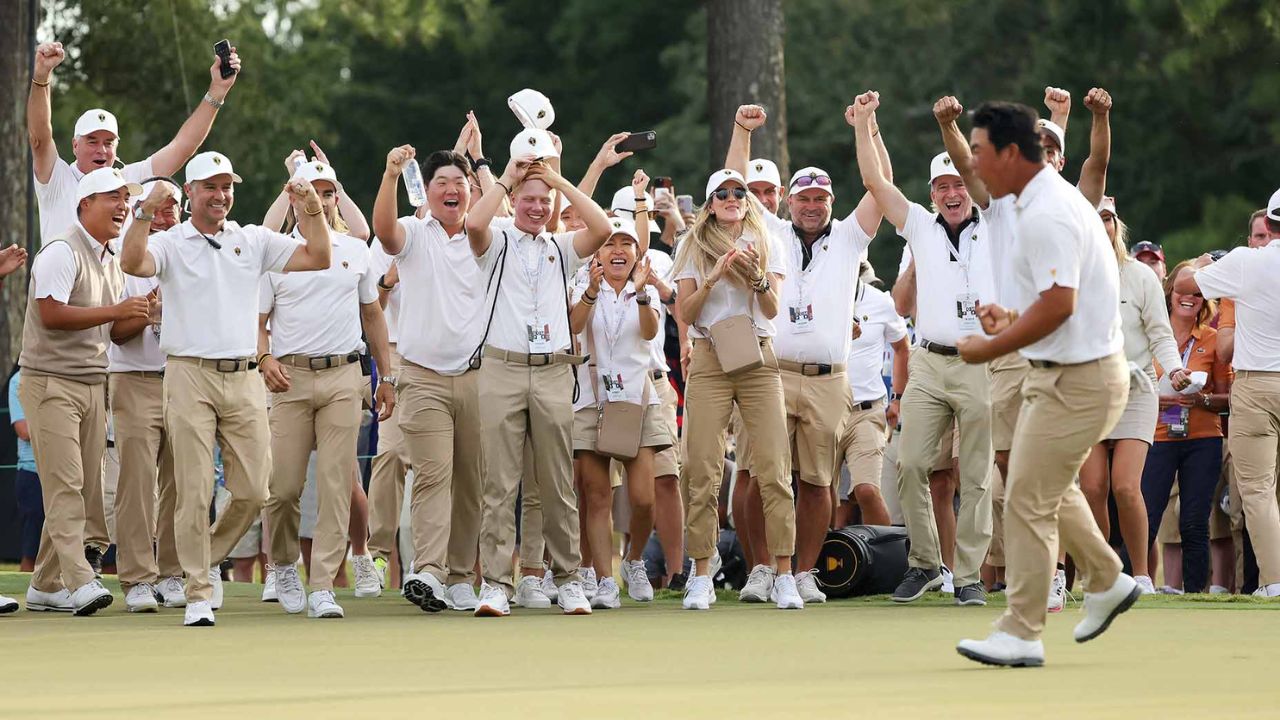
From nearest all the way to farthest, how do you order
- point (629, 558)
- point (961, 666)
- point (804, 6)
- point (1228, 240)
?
point (961, 666) < point (629, 558) < point (1228, 240) < point (804, 6)

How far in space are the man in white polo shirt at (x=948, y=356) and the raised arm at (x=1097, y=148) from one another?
64 centimetres

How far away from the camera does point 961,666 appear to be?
8.37m

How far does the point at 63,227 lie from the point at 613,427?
324 centimetres

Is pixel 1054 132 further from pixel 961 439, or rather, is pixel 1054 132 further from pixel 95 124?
pixel 95 124

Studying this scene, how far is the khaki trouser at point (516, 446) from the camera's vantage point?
439 inches

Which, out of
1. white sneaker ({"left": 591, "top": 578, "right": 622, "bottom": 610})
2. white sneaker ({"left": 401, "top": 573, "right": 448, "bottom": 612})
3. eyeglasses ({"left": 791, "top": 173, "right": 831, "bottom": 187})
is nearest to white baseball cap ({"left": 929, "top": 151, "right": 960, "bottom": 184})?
eyeglasses ({"left": 791, "top": 173, "right": 831, "bottom": 187})

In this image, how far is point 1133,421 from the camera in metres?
12.0

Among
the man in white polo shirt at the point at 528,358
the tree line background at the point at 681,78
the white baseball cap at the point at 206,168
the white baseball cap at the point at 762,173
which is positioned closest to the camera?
the white baseball cap at the point at 206,168

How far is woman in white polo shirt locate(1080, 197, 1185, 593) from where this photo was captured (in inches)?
471

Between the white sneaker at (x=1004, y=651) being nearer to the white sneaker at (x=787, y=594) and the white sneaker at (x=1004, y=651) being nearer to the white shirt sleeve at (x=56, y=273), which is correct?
the white sneaker at (x=787, y=594)

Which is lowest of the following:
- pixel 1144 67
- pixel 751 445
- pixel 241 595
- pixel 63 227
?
pixel 241 595

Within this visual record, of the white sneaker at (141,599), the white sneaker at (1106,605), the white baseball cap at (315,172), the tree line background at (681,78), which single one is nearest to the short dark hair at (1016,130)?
the white sneaker at (1106,605)

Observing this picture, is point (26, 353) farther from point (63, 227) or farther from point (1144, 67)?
point (1144, 67)

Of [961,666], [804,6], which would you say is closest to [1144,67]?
[804,6]
